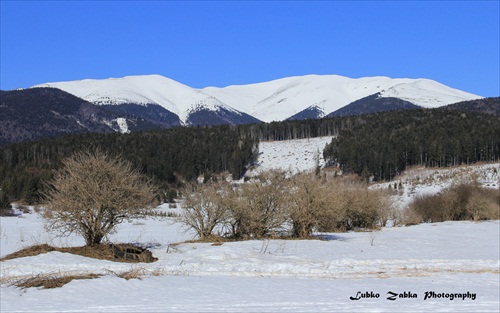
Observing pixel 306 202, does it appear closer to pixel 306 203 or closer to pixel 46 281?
pixel 306 203

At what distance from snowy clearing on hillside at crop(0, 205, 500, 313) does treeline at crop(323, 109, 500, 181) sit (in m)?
93.3

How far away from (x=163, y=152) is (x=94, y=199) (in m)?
117

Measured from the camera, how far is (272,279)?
1989 centimetres

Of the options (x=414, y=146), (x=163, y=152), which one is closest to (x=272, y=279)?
(x=414, y=146)

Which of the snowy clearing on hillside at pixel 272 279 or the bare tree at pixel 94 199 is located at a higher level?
the bare tree at pixel 94 199

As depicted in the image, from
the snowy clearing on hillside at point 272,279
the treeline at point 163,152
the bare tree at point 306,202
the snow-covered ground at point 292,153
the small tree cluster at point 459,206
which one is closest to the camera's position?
the snowy clearing on hillside at point 272,279

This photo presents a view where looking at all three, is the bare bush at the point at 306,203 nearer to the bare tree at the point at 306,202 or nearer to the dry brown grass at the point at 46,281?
the bare tree at the point at 306,202

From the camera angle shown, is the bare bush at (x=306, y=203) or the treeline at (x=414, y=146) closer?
the bare bush at (x=306, y=203)

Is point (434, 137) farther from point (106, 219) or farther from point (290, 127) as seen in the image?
point (106, 219)

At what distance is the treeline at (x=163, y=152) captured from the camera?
414ft

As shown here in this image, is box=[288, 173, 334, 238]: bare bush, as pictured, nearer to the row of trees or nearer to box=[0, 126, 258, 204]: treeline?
the row of trees

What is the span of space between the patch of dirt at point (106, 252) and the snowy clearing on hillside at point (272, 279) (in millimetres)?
841

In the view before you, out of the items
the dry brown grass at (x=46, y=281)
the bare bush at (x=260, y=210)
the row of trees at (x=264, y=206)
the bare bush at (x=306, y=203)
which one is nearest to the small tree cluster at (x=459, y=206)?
the row of trees at (x=264, y=206)

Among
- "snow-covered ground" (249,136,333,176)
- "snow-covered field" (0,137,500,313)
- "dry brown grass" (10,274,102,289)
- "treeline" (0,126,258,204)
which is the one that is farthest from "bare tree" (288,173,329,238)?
"snow-covered ground" (249,136,333,176)
